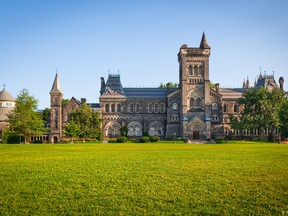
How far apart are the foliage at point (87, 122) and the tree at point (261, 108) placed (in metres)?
28.0

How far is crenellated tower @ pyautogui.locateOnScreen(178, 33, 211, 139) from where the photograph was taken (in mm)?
61938

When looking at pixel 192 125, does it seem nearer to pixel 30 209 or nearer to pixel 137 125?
pixel 137 125

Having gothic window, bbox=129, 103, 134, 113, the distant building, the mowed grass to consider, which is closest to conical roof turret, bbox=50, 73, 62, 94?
gothic window, bbox=129, 103, 134, 113

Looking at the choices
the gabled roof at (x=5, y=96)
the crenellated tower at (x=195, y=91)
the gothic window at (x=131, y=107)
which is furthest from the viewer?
the gabled roof at (x=5, y=96)

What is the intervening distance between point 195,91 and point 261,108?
13.9 metres

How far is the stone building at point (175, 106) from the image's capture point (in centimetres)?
6294

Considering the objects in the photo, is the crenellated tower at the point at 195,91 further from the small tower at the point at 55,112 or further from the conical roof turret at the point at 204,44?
the small tower at the point at 55,112

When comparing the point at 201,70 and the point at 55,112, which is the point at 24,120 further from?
the point at 201,70

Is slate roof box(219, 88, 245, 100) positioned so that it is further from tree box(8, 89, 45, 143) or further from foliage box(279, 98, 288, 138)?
tree box(8, 89, 45, 143)

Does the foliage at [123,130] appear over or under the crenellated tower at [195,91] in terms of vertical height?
under

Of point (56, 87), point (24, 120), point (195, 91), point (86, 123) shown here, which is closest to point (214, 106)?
point (195, 91)

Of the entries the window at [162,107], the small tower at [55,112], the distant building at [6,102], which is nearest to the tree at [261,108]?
the window at [162,107]

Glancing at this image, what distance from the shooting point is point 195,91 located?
63.7m

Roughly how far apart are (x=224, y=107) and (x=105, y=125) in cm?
2829
